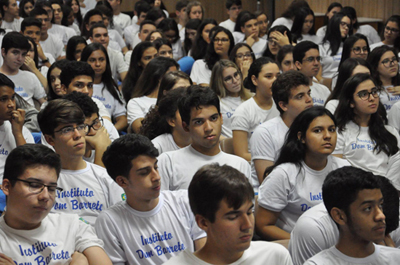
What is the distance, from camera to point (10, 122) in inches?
131

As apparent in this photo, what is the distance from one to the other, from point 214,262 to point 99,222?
68 cm

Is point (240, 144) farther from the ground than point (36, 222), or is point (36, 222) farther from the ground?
point (36, 222)

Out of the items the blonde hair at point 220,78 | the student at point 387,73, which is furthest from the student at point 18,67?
the student at point 387,73

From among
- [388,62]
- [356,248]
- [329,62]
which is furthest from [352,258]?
[329,62]

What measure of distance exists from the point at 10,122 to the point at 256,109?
5.92ft

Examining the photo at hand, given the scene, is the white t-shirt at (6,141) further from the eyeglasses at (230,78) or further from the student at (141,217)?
the eyeglasses at (230,78)

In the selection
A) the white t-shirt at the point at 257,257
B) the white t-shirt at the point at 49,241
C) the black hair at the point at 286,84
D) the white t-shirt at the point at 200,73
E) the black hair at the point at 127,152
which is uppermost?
the black hair at the point at 127,152

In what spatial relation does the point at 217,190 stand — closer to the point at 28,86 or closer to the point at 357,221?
the point at 357,221

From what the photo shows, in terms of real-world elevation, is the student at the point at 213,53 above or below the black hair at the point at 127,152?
below

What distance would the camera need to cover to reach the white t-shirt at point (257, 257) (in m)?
1.68

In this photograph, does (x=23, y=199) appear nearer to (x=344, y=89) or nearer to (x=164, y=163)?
(x=164, y=163)

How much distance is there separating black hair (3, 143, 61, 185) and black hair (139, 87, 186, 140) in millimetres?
1147

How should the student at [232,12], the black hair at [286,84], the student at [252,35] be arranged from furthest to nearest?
the student at [232,12], the student at [252,35], the black hair at [286,84]

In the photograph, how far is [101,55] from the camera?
4.70 metres
